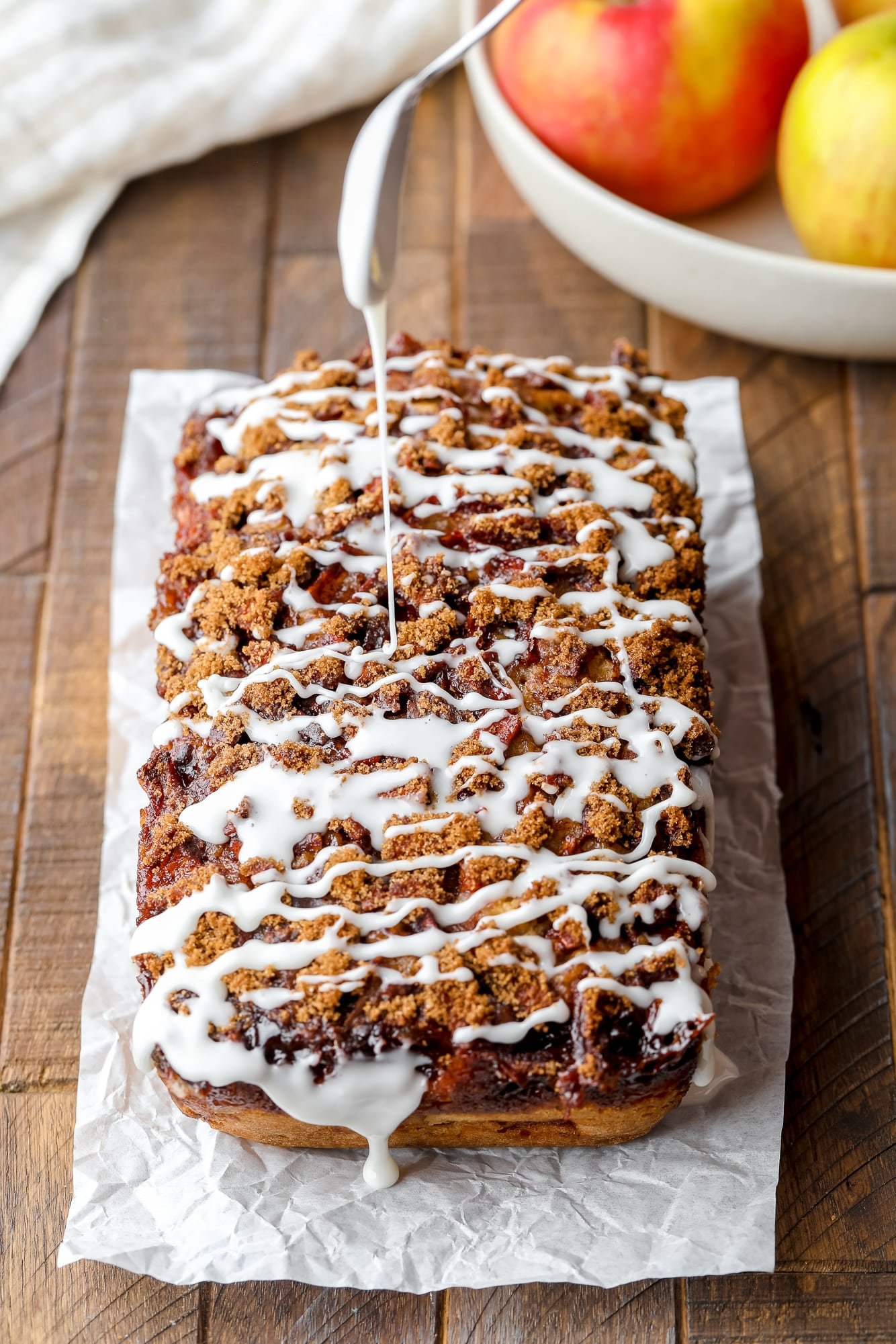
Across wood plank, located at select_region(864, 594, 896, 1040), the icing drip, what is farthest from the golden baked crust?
the icing drip

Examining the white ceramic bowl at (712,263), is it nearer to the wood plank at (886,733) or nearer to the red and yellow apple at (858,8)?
the red and yellow apple at (858,8)

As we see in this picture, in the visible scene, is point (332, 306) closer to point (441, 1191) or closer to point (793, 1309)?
point (441, 1191)

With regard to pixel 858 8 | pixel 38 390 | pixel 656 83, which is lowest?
pixel 38 390

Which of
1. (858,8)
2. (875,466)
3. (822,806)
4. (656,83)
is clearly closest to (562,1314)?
(822,806)

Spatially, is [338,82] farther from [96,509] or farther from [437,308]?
[96,509]

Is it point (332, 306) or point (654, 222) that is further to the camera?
point (332, 306)

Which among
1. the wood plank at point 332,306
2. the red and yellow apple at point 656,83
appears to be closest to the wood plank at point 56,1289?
the wood plank at point 332,306

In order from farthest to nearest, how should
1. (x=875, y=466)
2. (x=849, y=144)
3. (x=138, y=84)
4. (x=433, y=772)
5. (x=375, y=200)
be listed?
(x=138, y=84), (x=875, y=466), (x=849, y=144), (x=433, y=772), (x=375, y=200)

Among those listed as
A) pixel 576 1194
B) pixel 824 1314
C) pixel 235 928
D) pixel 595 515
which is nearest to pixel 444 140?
pixel 595 515
